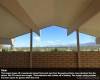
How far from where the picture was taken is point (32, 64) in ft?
50.7

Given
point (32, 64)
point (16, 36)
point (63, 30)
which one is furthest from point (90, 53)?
point (16, 36)

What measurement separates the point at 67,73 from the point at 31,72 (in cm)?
36

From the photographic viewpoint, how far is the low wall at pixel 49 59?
599 inches

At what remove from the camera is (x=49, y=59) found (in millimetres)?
15609

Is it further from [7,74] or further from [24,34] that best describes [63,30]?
[7,74]

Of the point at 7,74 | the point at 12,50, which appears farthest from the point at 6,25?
the point at 7,74

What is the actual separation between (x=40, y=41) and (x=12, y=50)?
5.65 ft

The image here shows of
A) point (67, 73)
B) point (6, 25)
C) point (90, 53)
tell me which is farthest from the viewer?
point (90, 53)

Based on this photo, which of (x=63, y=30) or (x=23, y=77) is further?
(x=63, y=30)

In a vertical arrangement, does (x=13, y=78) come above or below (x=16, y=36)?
below

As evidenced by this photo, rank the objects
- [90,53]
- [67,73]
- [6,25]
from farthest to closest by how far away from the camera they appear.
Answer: [90,53] → [6,25] → [67,73]

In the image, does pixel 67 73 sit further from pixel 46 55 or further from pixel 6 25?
pixel 46 55

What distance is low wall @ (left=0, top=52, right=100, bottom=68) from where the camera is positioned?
15.2 m

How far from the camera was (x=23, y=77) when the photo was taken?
104 inches
